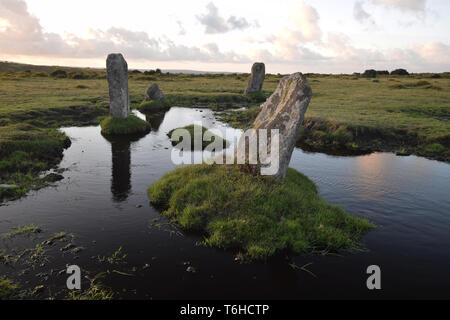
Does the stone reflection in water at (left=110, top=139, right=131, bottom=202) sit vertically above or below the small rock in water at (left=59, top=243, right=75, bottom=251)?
above

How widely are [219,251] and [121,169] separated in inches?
530

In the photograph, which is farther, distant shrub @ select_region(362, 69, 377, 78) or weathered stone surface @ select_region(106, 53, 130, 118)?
distant shrub @ select_region(362, 69, 377, 78)

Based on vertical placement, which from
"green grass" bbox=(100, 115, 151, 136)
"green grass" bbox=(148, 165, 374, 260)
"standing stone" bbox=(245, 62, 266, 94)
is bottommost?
"green grass" bbox=(148, 165, 374, 260)

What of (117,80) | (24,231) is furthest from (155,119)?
(24,231)

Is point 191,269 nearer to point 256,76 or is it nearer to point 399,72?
point 256,76

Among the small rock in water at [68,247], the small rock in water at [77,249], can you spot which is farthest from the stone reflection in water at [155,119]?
the small rock in water at [77,249]

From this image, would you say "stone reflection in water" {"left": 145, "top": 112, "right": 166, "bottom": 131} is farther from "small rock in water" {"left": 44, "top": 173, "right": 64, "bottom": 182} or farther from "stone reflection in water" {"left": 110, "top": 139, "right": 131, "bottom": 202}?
"small rock in water" {"left": 44, "top": 173, "right": 64, "bottom": 182}

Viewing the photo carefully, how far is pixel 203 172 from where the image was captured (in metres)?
18.3

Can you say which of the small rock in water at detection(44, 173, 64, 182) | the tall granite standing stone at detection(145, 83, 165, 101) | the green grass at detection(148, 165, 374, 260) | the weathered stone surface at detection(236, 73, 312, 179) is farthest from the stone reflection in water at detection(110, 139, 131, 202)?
the tall granite standing stone at detection(145, 83, 165, 101)

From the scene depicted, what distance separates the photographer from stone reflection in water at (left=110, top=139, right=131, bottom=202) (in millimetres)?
19219

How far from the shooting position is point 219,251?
43.1ft

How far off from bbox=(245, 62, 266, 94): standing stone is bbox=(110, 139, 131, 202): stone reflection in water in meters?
42.2

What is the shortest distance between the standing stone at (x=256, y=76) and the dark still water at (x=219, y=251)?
46716 millimetres
